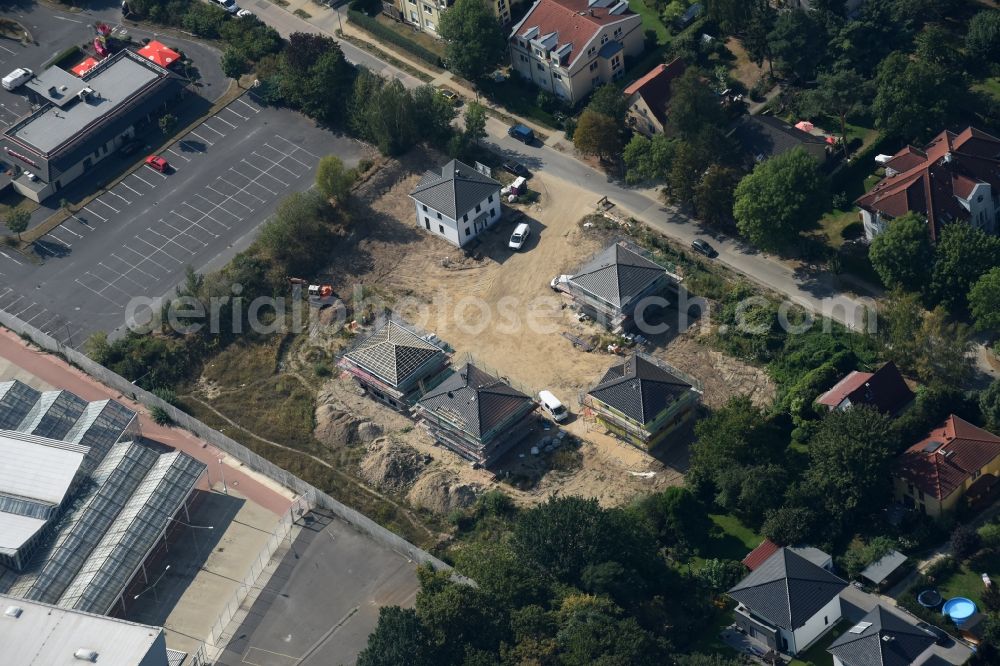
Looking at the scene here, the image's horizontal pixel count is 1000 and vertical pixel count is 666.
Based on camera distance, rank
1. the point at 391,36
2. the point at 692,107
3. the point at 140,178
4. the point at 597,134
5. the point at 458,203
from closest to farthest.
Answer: the point at 458,203 < the point at 692,107 < the point at 597,134 < the point at 140,178 < the point at 391,36

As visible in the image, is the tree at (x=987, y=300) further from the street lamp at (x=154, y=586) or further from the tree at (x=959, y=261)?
the street lamp at (x=154, y=586)

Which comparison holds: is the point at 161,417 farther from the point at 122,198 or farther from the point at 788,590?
the point at 788,590

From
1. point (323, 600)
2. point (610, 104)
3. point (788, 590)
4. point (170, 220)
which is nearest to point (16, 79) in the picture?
point (170, 220)

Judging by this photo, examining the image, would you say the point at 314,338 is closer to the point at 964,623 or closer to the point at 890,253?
the point at 890,253

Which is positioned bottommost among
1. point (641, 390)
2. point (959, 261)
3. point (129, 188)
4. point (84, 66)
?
point (129, 188)

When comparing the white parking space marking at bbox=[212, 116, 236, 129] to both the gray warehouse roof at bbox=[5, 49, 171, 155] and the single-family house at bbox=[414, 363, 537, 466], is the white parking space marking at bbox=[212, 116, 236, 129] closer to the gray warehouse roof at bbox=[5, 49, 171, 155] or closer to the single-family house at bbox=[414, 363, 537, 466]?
the gray warehouse roof at bbox=[5, 49, 171, 155]

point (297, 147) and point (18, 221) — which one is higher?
point (297, 147)

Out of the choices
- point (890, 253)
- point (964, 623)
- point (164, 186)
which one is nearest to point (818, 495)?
point (964, 623)
